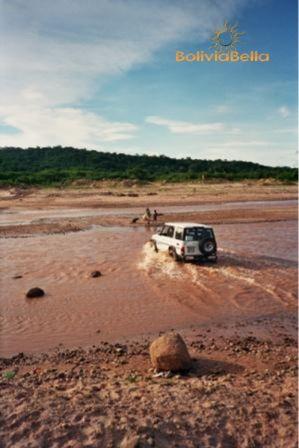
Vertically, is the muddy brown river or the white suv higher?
the white suv

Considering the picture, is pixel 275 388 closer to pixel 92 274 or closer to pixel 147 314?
pixel 147 314

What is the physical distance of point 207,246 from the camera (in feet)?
62.4

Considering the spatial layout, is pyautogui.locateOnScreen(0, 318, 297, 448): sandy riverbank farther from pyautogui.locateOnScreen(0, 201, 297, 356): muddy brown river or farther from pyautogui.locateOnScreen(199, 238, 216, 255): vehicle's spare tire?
pyautogui.locateOnScreen(199, 238, 216, 255): vehicle's spare tire

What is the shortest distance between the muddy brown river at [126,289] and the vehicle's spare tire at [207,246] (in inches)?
22.7

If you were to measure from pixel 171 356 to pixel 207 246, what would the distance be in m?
10.3

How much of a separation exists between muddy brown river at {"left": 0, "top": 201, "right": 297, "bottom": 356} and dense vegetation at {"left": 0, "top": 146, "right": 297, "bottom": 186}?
162ft

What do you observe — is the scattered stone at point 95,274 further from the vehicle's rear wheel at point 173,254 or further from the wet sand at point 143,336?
the vehicle's rear wheel at point 173,254

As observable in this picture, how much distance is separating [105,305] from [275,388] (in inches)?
278

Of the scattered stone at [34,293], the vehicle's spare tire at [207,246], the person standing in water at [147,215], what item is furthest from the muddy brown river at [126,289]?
the person standing in water at [147,215]

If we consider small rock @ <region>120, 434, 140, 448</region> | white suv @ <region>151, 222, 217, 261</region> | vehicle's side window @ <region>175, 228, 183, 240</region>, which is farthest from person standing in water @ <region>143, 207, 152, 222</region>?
small rock @ <region>120, 434, 140, 448</region>

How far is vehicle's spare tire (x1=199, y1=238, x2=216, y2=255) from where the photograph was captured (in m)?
18.9

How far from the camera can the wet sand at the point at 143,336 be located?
691 centimetres

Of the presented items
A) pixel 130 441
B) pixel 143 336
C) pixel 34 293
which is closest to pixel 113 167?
pixel 34 293

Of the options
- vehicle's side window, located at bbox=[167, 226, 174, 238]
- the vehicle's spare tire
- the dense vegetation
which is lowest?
the vehicle's spare tire
